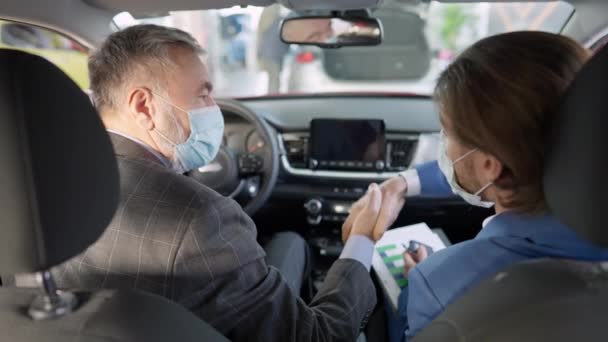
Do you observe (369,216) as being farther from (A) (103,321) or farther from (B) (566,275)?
(A) (103,321)

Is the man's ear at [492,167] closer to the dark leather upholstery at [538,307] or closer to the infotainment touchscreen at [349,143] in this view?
the dark leather upholstery at [538,307]

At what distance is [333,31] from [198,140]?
3.58 ft

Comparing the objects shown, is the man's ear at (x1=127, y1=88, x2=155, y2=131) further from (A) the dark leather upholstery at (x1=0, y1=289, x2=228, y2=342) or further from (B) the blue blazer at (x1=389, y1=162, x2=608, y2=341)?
(B) the blue blazer at (x1=389, y1=162, x2=608, y2=341)

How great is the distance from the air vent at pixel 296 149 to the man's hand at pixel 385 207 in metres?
1.01

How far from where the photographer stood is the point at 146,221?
54.1 inches

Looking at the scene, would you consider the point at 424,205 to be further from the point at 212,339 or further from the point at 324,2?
the point at 212,339

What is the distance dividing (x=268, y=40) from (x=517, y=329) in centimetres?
409

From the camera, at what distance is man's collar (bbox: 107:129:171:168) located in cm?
156

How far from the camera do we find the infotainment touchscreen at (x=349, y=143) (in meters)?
3.04

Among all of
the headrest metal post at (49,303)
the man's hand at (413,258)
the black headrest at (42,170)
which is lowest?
the man's hand at (413,258)

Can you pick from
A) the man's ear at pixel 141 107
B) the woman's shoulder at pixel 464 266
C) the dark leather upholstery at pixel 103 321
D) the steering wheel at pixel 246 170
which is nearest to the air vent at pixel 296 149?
the steering wheel at pixel 246 170

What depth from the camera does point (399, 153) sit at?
309 centimetres

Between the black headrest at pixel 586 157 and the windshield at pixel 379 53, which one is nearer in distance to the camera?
the black headrest at pixel 586 157

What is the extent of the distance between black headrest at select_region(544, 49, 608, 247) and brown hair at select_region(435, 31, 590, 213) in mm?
167
